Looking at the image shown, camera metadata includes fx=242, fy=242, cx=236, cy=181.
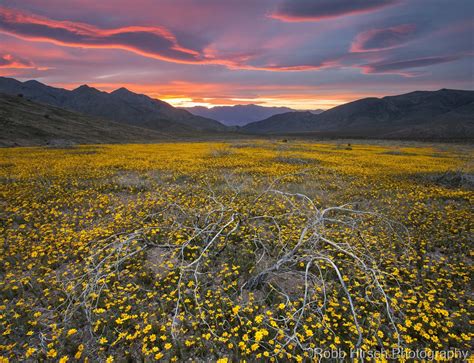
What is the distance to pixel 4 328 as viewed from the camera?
4742 mm

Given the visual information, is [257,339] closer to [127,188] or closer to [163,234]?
[163,234]

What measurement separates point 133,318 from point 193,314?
1211mm

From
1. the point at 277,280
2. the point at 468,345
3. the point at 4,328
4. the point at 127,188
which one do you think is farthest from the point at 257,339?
the point at 127,188

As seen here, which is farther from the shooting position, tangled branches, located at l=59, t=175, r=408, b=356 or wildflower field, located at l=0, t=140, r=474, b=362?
tangled branches, located at l=59, t=175, r=408, b=356

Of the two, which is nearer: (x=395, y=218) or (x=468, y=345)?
(x=468, y=345)

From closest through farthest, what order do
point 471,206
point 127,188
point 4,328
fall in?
point 4,328
point 471,206
point 127,188

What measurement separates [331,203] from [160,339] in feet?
33.3

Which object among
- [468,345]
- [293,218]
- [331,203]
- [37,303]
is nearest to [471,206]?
[331,203]

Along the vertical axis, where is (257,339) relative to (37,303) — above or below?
above

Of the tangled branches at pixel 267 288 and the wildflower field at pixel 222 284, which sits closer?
the wildflower field at pixel 222 284

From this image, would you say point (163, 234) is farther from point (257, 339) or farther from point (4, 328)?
point (257, 339)

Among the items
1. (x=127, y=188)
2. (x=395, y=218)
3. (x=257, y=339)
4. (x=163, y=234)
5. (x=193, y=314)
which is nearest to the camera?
(x=257, y=339)

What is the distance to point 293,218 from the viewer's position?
10344 mm

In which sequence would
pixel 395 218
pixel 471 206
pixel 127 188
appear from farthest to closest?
pixel 127 188 → pixel 471 206 → pixel 395 218
